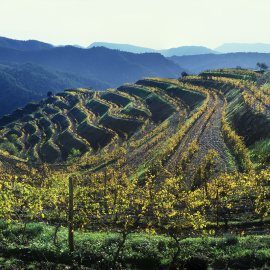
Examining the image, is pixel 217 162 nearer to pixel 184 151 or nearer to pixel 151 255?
pixel 184 151

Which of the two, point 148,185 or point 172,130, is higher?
point 172,130

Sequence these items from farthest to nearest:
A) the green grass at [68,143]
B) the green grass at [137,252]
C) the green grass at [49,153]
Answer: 1. the green grass at [68,143]
2. the green grass at [49,153]
3. the green grass at [137,252]

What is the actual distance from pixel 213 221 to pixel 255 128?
4359 cm

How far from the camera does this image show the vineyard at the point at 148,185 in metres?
20.5

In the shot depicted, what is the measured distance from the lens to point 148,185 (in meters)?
44.6

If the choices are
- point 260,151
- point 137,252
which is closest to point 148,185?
point 137,252

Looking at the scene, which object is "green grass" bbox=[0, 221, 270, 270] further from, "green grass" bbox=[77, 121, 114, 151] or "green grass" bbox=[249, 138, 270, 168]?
"green grass" bbox=[77, 121, 114, 151]

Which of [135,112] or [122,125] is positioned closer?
[122,125]

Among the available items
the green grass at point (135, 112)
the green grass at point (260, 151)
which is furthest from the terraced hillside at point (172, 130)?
the green grass at point (260, 151)

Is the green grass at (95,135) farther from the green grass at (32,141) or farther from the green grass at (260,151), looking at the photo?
the green grass at (260,151)

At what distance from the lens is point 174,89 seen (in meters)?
177

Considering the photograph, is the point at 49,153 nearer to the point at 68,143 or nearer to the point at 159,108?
the point at 68,143

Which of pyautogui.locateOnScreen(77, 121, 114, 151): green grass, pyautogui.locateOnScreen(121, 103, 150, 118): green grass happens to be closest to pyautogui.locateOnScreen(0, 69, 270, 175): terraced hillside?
pyautogui.locateOnScreen(77, 121, 114, 151): green grass

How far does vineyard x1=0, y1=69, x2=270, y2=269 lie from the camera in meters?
20.5
